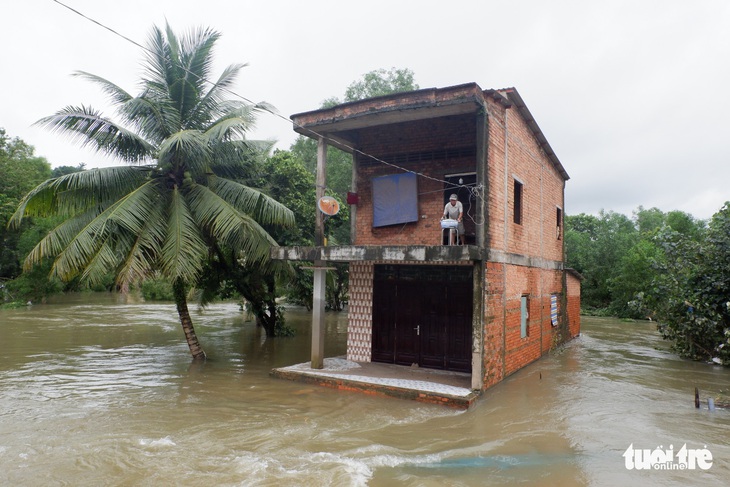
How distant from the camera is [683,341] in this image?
14.6 metres

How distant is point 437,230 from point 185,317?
23.7 ft

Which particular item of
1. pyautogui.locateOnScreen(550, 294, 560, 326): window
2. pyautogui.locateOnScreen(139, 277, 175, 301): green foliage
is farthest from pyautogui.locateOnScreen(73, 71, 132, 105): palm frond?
pyautogui.locateOnScreen(139, 277, 175, 301): green foliage

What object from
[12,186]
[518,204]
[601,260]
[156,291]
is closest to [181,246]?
[518,204]

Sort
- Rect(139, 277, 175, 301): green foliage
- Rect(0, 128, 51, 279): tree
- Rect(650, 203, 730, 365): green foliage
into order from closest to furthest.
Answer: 1. Rect(650, 203, 730, 365): green foliage
2. Rect(0, 128, 51, 279): tree
3. Rect(139, 277, 175, 301): green foliage

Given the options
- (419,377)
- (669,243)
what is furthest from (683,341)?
(419,377)

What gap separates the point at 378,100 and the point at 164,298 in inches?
1319

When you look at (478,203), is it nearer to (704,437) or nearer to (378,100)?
(378,100)

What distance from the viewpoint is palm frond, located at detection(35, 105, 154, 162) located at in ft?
36.0

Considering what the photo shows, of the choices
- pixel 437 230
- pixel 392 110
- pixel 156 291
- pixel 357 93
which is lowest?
pixel 156 291

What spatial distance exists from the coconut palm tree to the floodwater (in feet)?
8.60

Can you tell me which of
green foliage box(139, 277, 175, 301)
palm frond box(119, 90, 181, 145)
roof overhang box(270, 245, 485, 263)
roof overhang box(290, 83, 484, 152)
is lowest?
green foliage box(139, 277, 175, 301)

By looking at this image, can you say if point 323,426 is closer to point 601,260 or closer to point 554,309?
point 554,309

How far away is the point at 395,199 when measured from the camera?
38.0 ft

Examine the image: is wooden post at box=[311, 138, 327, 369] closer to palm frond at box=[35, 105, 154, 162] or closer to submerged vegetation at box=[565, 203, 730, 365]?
palm frond at box=[35, 105, 154, 162]
